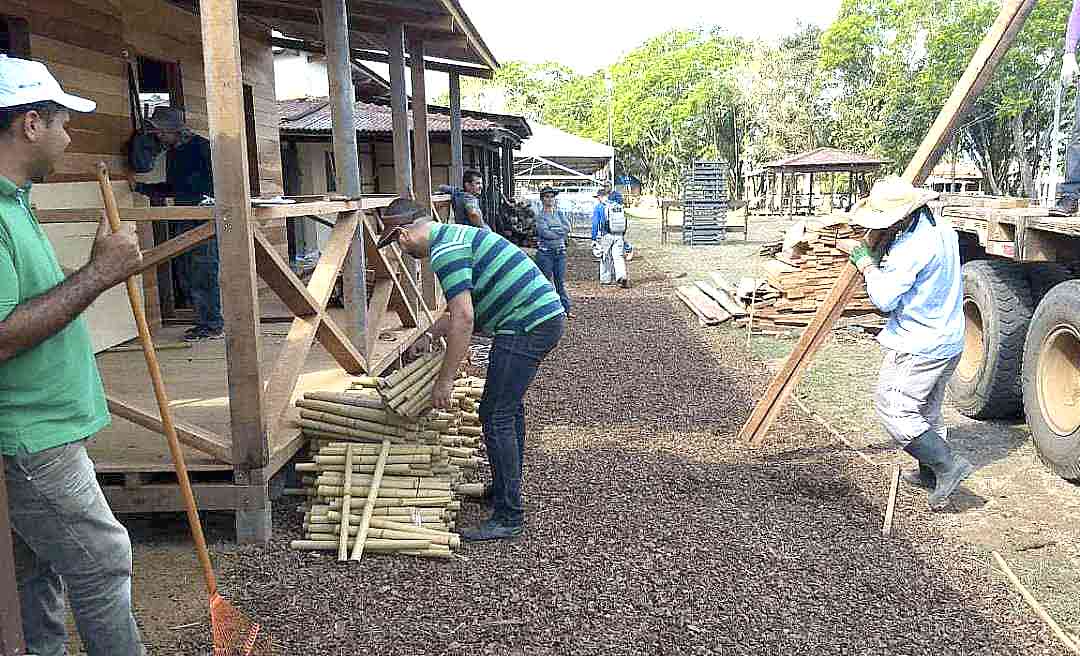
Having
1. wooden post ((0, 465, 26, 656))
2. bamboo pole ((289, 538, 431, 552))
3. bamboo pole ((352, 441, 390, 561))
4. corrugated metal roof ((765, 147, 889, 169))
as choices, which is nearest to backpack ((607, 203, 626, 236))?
bamboo pole ((352, 441, 390, 561))

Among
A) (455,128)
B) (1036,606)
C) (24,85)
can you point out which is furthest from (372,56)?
(1036,606)

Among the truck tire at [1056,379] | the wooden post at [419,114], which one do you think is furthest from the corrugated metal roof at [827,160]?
the truck tire at [1056,379]

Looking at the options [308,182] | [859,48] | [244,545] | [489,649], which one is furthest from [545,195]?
[859,48]

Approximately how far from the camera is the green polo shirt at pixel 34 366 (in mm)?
2383

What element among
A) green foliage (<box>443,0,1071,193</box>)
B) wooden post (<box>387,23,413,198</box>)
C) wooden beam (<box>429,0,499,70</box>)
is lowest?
wooden post (<box>387,23,413,198</box>)

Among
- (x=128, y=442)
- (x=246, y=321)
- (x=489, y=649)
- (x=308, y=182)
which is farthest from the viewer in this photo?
(x=308, y=182)

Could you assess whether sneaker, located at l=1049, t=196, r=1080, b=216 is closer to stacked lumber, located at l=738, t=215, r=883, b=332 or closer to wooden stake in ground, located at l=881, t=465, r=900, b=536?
wooden stake in ground, located at l=881, t=465, r=900, b=536

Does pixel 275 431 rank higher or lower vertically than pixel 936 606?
higher

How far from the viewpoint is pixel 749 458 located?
6250 millimetres

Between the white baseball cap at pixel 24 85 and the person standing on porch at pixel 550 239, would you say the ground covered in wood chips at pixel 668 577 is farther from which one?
the person standing on porch at pixel 550 239

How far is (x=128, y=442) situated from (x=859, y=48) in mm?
44364

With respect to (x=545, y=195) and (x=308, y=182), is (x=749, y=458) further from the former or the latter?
(x=308, y=182)

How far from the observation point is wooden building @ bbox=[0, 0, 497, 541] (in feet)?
14.6

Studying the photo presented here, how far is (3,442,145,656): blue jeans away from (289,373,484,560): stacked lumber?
1.77 metres
